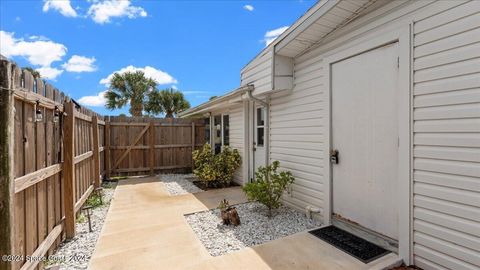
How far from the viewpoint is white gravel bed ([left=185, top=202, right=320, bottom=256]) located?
3.27 metres

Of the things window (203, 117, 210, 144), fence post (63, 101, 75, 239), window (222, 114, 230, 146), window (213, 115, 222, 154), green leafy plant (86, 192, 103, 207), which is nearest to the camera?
fence post (63, 101, 75, 239)

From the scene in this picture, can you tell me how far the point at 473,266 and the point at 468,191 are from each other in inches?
26.8

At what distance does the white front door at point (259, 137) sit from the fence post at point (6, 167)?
4.52m

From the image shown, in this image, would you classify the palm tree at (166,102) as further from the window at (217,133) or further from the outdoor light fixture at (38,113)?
the outdoor light fixture at (38,113)

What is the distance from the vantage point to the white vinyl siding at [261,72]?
4.56m

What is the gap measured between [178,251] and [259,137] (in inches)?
142

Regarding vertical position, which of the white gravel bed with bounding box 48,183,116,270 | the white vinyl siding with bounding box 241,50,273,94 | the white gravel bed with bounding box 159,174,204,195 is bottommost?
the white gravel bed with bounding box 159,174,204,195

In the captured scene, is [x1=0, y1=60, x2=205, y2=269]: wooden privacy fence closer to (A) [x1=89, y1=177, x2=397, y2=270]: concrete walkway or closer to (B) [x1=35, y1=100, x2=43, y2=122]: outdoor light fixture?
(B) [x1=35, y1=100, x2=43, y2=122]: outdoor light fixture

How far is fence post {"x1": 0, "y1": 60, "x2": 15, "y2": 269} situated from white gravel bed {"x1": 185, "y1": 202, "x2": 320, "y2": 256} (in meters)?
1.99

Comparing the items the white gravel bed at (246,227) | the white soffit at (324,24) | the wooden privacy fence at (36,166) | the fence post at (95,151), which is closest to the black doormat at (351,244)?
the white gravel bed at (246,227)

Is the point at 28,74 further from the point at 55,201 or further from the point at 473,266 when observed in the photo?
the point at 473,266

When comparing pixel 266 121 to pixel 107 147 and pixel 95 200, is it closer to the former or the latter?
pixel 95 200

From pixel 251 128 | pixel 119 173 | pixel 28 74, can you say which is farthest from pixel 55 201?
pixel 119 173

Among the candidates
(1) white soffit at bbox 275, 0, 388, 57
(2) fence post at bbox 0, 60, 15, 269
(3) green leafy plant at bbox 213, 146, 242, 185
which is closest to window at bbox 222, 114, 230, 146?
(3) green leafy plant at bbox 213, 146, 242, 185
